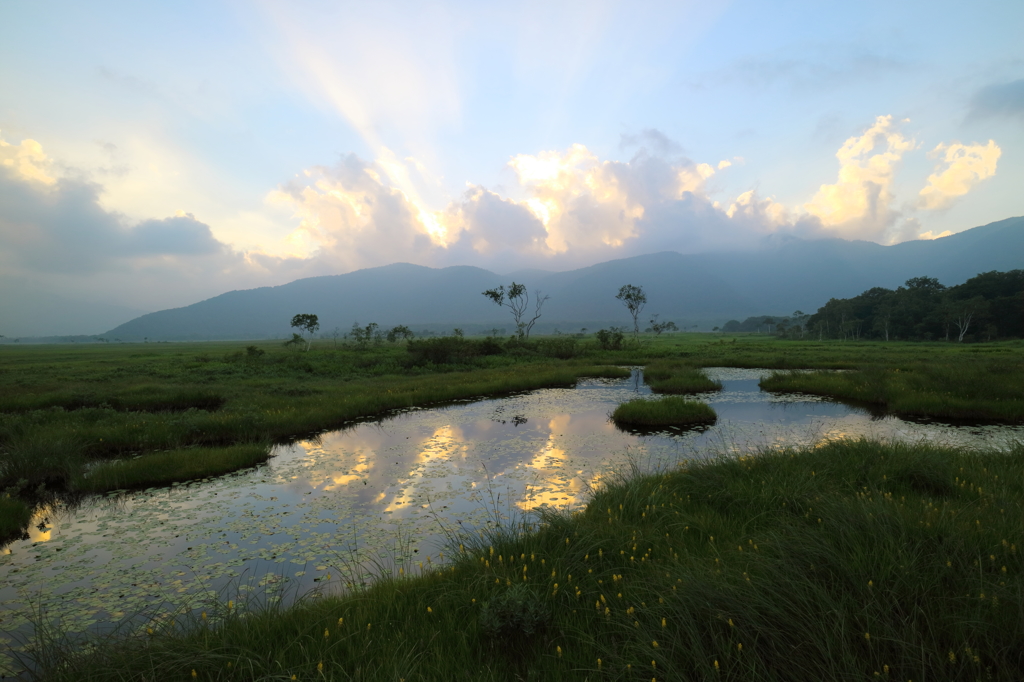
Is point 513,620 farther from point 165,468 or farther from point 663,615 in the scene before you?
point 165,468

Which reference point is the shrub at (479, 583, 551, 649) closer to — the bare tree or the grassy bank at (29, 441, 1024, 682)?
the grassy bank at (29, 441, 1024, 682)

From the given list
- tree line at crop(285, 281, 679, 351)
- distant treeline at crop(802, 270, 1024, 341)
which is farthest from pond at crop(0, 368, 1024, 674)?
distant treeline at crop(802, 270, 1024, 341)

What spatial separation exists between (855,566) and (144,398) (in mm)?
26526

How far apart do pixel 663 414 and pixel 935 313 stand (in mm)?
93148

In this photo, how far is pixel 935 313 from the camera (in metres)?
78.7

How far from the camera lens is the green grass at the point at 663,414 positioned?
18484 millimetres

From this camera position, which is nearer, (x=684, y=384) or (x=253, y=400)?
(x=253, y=400)

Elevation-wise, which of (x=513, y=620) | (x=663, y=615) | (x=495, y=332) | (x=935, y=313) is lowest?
(x=513, y=620)

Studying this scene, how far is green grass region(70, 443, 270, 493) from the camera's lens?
36.4 feet

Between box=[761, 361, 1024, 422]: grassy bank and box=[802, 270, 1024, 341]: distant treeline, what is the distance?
230ft

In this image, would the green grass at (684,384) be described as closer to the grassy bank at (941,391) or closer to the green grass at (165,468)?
the grassy bank at (941,391)

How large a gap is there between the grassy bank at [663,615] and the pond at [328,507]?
1.29m

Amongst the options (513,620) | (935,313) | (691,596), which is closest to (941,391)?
(691,596)

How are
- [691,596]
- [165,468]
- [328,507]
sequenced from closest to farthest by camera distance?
[691,596]
[328,507]
[165,468]
